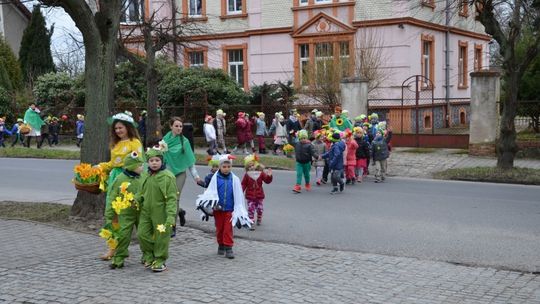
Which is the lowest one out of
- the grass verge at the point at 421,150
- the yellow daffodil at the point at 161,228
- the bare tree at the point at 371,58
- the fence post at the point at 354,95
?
the yellow daffodil at the point at 161,228

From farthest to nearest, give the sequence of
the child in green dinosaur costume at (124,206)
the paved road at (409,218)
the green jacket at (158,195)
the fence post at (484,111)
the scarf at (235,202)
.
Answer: the fence post at (484,111), the paved road at (409,218), the scarf at (235,202), the child in green dinosaur costume at (124,206), the green jacket at (158,195)

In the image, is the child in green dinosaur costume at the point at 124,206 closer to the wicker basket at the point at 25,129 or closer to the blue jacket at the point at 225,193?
the blue jacket at the point at 225,193

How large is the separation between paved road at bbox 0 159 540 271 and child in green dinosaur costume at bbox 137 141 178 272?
8.16 feet

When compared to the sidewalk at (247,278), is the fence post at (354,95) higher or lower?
higher

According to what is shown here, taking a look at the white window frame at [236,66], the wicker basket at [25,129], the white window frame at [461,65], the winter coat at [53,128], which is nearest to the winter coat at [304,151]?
the wicker basket at [25,129]

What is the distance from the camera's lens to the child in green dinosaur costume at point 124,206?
281 inches

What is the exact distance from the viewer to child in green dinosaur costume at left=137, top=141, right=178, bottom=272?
6973 millimetres

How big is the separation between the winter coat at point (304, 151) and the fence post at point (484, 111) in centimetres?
898

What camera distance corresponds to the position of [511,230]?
965cm

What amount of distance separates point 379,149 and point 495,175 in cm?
309

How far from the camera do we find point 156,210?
7.04 meters

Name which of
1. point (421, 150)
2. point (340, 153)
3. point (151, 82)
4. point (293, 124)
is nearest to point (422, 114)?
point (421, 150)

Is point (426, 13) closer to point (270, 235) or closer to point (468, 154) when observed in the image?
point (468, 154)

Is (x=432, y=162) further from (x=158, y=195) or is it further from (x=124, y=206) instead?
(x=124, y=206)
